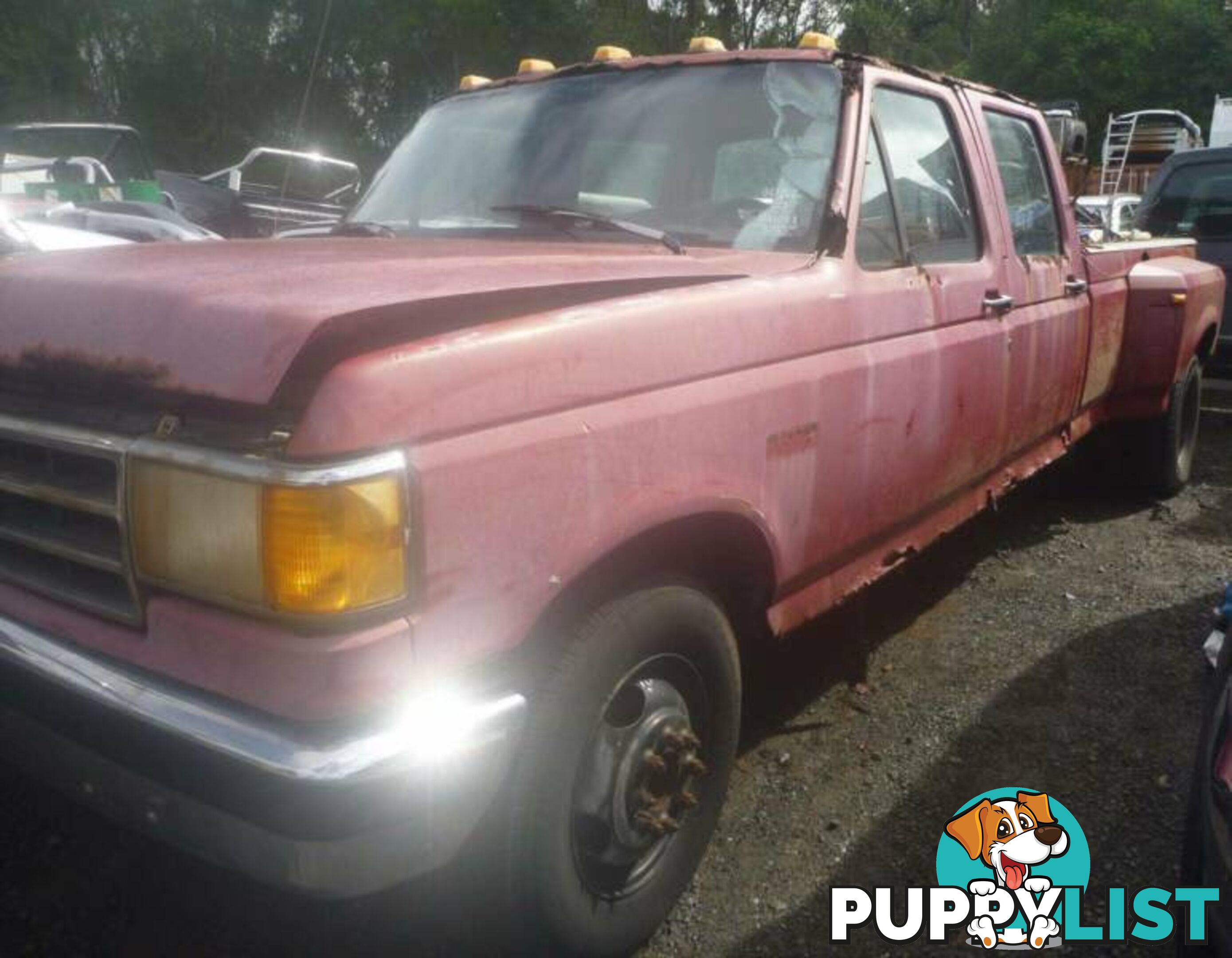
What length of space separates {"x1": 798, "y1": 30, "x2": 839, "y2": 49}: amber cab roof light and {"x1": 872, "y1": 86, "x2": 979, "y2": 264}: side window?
0.20 metres

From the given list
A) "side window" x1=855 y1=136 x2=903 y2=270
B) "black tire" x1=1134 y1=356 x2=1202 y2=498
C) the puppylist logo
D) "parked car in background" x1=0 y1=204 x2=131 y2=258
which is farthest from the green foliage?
the puppylist logo

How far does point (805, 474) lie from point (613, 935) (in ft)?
3.64

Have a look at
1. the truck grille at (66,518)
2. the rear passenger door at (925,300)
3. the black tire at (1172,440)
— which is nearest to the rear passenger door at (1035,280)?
the rear passenger door at (925,300)

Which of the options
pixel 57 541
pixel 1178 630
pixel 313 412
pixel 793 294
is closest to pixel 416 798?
pixel 313 412

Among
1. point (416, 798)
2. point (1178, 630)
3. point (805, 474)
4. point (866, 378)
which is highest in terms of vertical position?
point (866, 378)

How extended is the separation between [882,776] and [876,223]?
154cm

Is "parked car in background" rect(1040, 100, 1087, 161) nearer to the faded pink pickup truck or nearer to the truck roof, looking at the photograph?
the truck roof

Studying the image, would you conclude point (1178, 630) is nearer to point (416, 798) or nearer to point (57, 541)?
point (416, 798)

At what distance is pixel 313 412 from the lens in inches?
64.2

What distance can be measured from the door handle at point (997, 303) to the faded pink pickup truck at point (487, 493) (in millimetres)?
456

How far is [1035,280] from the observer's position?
3.93m

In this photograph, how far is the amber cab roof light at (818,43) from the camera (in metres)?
3.18

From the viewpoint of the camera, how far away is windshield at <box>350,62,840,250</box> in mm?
2902

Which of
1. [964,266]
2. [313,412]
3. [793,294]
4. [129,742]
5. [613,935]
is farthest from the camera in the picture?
[964,266]
